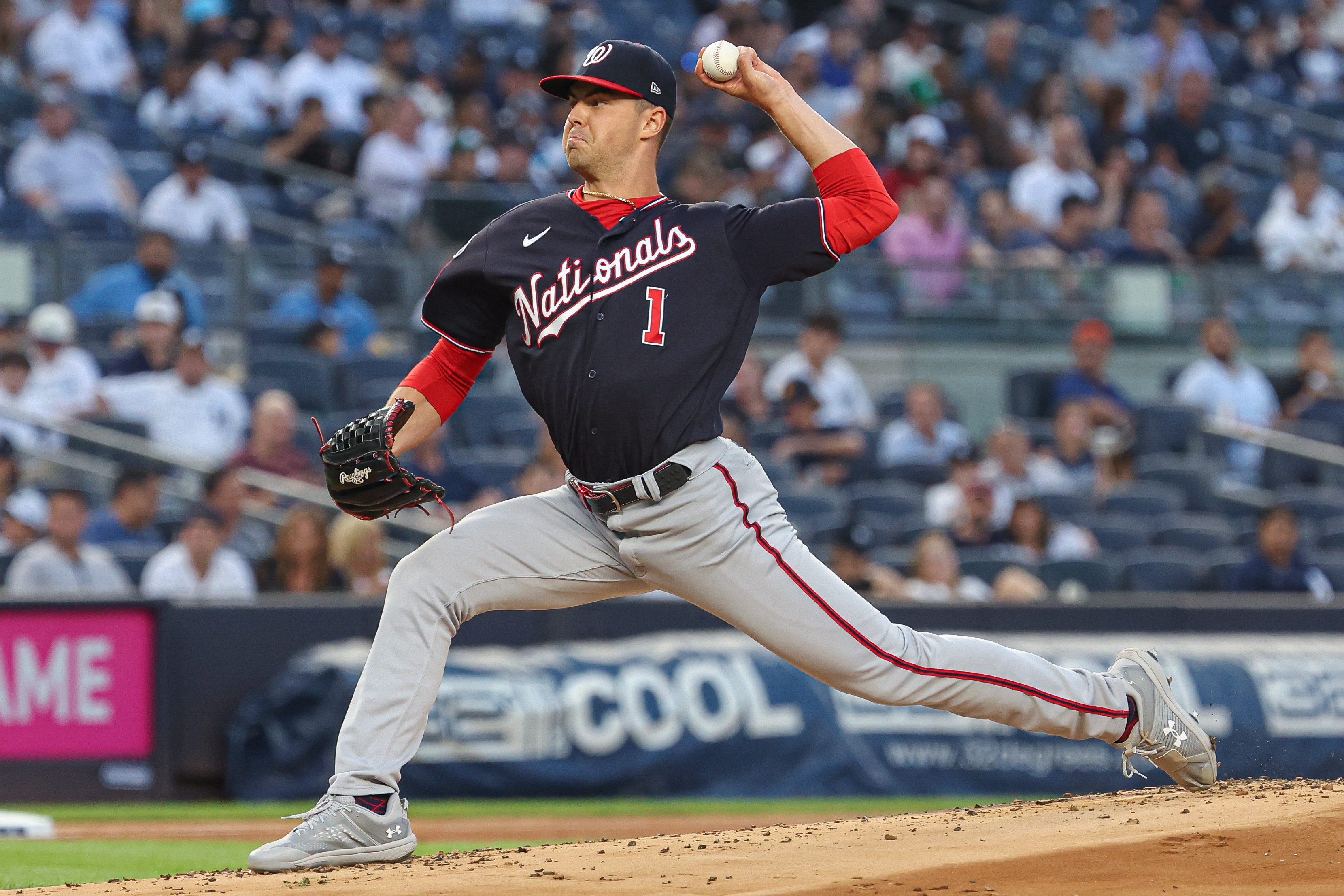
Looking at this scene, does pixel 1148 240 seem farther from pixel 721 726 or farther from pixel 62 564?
pixel 62 564

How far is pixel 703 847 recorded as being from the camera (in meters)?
4.53

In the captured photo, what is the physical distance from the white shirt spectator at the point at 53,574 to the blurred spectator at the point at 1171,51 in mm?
11396

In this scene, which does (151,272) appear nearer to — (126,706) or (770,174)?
(126,706)

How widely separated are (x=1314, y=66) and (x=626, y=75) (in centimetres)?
1529

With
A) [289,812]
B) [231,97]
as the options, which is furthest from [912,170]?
[289,812]

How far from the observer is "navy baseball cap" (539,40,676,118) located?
421cm

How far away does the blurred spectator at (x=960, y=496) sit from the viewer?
10.2 meters

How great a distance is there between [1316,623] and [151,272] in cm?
685

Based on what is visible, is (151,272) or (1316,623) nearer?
(1316,623)

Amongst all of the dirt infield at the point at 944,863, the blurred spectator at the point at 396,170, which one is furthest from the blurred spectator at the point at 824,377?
the dirt infield at the point at 944,863

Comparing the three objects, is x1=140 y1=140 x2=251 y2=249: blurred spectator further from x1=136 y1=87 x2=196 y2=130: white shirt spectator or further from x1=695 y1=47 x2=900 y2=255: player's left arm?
x1=695 y1=47 x2=900 y2=255: player's left arm

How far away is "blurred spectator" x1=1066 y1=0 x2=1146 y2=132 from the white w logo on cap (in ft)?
39.8

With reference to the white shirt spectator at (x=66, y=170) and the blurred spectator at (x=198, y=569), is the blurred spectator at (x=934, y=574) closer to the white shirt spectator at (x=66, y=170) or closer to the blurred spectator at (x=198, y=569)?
the blurred spectator at (x=198, y=569)

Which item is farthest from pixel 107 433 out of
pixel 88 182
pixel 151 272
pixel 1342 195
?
pixel 1342 195
